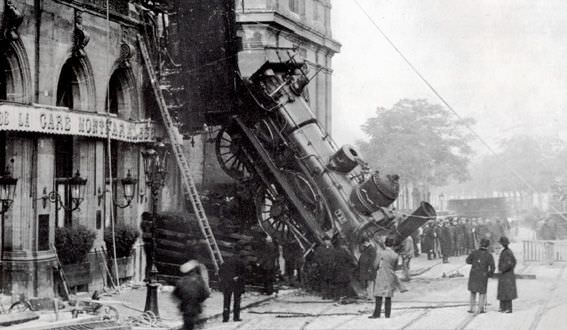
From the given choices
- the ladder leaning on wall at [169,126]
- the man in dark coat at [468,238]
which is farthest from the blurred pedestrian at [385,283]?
the man in dark coat at [468,238]

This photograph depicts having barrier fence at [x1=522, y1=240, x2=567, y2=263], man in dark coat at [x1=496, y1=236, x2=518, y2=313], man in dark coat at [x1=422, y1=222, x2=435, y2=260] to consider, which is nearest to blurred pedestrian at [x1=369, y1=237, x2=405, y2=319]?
man in dark coat at [x1=496, y1=236, x2=518, y2=313]

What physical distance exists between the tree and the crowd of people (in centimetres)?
1351

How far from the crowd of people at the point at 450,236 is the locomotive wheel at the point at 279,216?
34.4 feet

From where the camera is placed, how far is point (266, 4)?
30.5 meters

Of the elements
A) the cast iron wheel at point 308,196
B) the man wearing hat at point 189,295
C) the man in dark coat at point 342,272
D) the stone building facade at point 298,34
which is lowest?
the man in dark coat at point 342,272

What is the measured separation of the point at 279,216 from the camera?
1983 cm

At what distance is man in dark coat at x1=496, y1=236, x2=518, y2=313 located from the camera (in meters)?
15.0

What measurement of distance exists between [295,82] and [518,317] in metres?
8.82

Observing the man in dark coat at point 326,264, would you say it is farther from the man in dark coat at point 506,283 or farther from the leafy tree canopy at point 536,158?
the leafy tree canopy at point 536,158

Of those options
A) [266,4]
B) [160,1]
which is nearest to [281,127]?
[160,1]

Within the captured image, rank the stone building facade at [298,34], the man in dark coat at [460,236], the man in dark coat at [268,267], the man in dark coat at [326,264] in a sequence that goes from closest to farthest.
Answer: the man in dark coat at [326,264] → the man in dark coat at [268,267] → the stone building facade at [298,34] → the man in dark coat at [460,236]

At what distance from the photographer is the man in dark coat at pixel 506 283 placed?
590 inches

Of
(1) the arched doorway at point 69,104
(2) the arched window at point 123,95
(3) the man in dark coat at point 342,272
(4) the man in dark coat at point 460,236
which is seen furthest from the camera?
(4) the man in dark coat at point 460,236

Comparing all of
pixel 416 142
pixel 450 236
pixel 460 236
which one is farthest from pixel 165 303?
pixel 416 142
